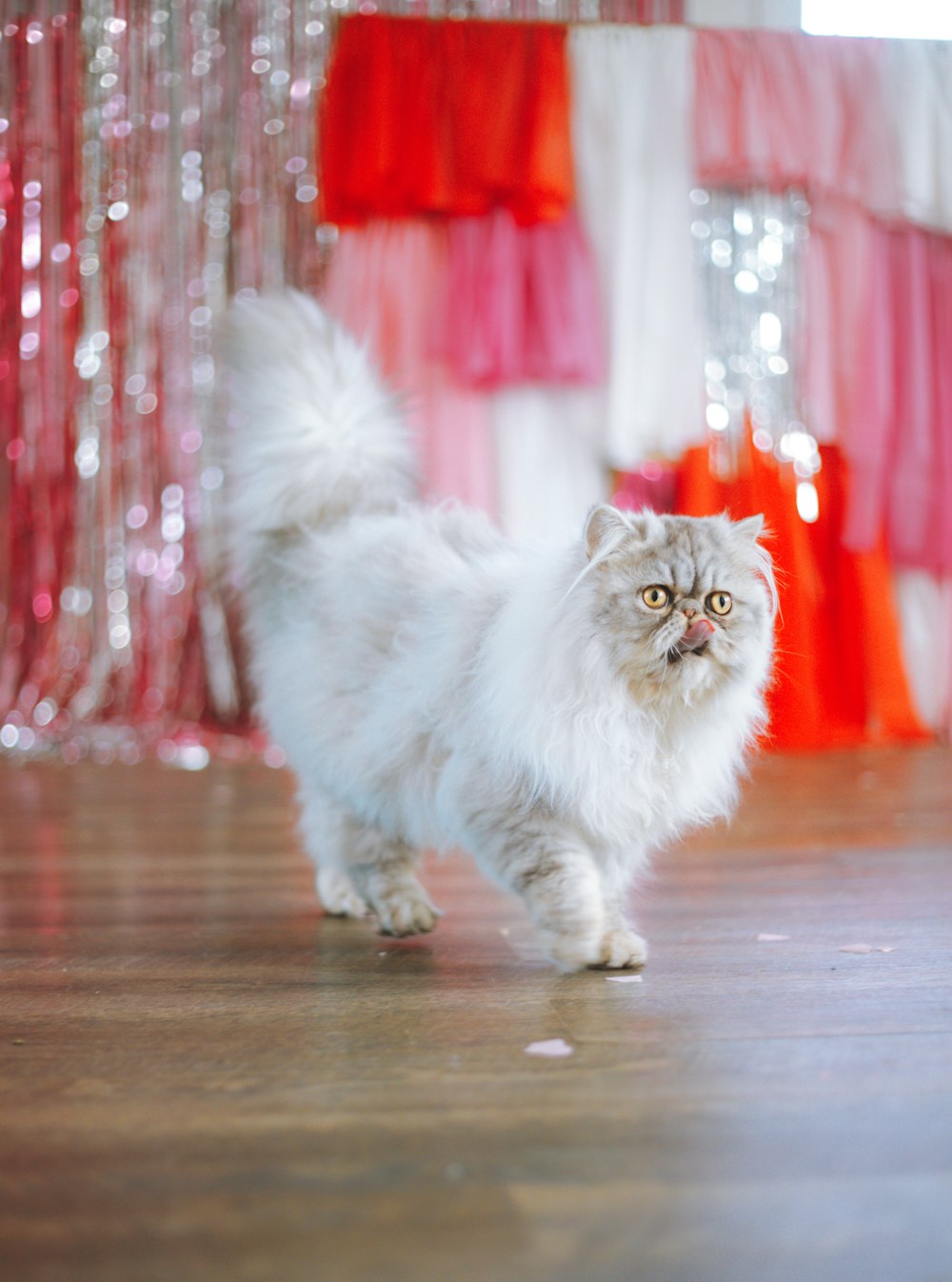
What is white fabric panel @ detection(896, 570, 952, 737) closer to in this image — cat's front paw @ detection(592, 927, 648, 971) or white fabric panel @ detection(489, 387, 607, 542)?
white fabric panel @ detection(489, 387, 607, 542)

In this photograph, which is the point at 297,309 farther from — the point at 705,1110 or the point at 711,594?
the point at 705,1110

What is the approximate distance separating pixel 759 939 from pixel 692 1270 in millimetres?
816

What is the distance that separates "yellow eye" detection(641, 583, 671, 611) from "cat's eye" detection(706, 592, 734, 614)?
5cm

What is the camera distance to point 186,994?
1238mm

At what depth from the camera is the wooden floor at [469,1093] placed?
27.4 inches

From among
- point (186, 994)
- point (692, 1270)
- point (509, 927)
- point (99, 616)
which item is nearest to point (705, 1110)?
point (692, 1270)

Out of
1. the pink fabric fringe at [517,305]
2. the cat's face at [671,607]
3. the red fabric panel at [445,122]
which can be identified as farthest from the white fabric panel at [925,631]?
the cat's face at [671,607]

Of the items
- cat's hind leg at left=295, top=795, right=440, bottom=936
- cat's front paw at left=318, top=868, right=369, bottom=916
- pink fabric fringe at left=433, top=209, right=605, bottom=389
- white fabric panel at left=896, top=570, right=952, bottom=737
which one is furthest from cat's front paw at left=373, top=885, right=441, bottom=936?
white fabric panel at left=896, top=570, right=952, bottom=737

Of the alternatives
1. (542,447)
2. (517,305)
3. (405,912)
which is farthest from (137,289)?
(405,912)

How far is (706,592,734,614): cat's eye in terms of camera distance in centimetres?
128

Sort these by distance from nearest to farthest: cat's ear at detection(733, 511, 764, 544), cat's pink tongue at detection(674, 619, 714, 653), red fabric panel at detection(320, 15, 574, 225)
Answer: cat's pink tongue at detection(674, 619, 714, 653) → cat's ear at detection(733, 511, 764, 544) → red fabric panel at detection(320, 15, 574, 225)

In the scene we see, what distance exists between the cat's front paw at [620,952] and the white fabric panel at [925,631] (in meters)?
2.59

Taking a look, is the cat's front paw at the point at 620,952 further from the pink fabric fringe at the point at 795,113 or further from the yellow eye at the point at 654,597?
the pink fabric fringe at the point at 795,113

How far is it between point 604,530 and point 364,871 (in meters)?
0.59
